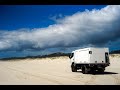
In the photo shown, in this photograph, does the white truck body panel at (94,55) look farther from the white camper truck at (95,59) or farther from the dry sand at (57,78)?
the dry sand at (57,78)

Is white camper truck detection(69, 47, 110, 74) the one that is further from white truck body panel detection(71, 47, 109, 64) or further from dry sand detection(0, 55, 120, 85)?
dry sand detection(0, 55, 120, 85)

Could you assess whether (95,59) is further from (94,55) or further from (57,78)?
(57,78)

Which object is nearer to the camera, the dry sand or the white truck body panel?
the dry sand

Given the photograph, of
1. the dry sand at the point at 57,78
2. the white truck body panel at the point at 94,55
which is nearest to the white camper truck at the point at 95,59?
the white truck body panel at the point at 94,55

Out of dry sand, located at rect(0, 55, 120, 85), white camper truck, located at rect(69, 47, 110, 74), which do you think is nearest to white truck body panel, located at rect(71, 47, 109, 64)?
white camper truck, located at rect(69, 47, 110, 74)

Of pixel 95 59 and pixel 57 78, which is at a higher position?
pixel 95 59

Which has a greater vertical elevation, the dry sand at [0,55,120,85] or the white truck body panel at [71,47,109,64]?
the white truck body panel at [71,47,109,64]

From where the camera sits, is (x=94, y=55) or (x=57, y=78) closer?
(x=57, y=78)

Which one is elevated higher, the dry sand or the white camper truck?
the white camper truck

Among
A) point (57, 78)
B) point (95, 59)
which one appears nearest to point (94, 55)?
point (95, 59)

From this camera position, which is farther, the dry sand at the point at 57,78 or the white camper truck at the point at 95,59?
the white camper truck at the point at 95,59

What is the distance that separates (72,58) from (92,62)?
6.76 meters
